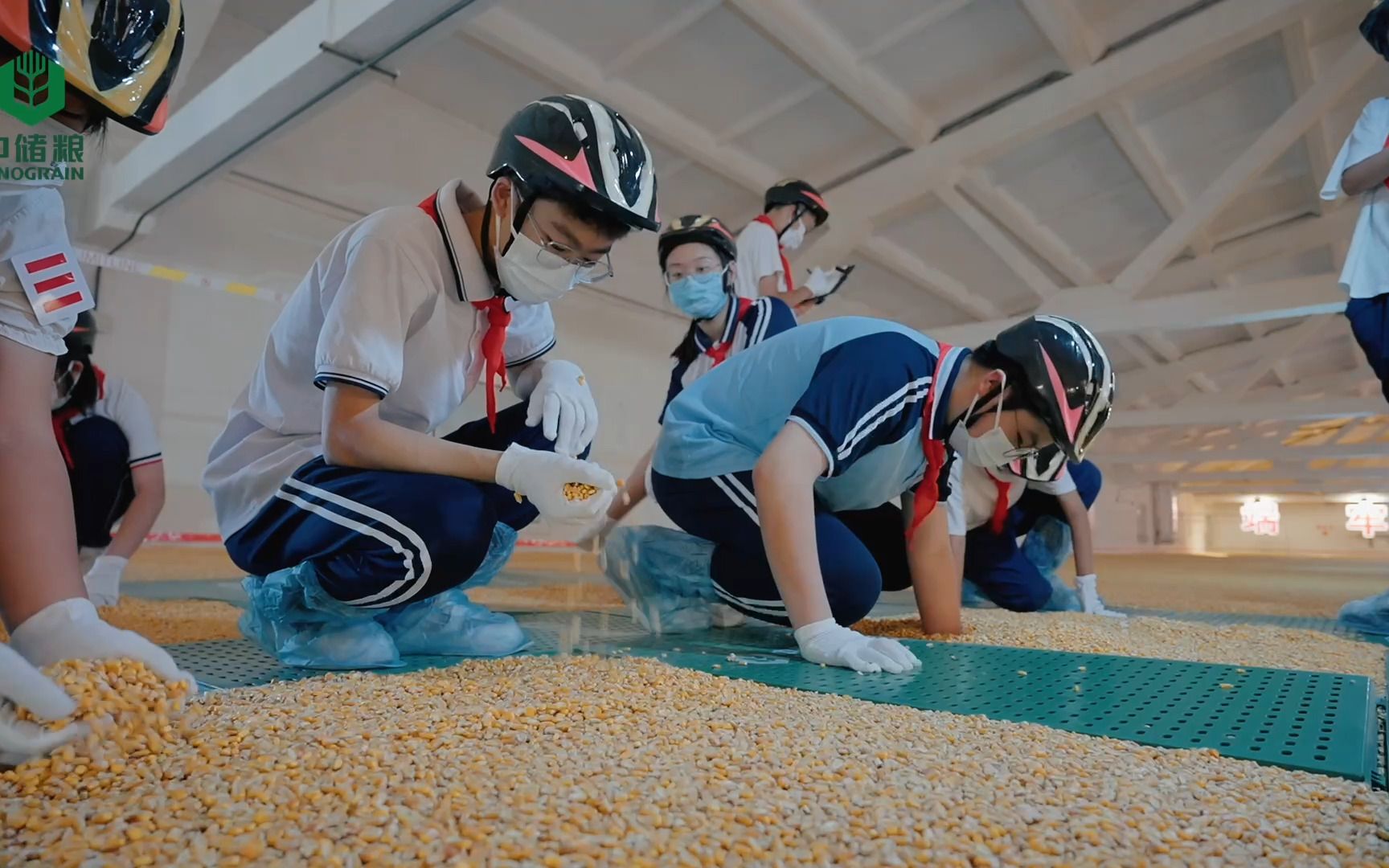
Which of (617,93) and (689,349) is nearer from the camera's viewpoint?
(689,349)

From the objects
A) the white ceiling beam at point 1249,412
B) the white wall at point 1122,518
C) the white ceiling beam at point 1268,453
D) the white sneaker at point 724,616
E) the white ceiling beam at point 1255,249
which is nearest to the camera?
the white sneaker at point 724,616

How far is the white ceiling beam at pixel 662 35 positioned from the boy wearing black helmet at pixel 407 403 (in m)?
2.72

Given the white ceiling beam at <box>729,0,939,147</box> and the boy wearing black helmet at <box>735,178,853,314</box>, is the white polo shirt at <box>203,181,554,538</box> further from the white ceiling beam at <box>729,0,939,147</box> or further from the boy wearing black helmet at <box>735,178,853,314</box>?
the white ceiling beam at <box>729,0,939,147</box>

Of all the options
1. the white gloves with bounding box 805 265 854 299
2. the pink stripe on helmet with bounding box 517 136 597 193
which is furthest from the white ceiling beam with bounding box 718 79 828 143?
the pink stripe on helmet with bounding box 517 136 597 193

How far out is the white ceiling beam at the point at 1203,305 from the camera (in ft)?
16.2

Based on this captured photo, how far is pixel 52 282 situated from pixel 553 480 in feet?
2.12

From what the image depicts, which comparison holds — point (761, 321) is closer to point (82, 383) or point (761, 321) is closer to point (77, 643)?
point (82, 383)

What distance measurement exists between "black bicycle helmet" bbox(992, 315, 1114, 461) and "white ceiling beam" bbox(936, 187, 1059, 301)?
391 centimetres

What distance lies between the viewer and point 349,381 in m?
1.19

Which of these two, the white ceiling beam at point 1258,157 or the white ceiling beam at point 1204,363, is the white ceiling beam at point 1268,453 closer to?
the white ceiling beam at point 1204,363

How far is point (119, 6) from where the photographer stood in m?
0.90

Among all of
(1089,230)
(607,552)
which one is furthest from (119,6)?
(1089,230)

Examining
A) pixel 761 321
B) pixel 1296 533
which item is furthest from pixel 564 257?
pixel 1296 533

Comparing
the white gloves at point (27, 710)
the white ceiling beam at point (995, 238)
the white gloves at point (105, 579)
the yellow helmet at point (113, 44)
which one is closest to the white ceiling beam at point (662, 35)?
the white ceiling beam at point (995, 238)
